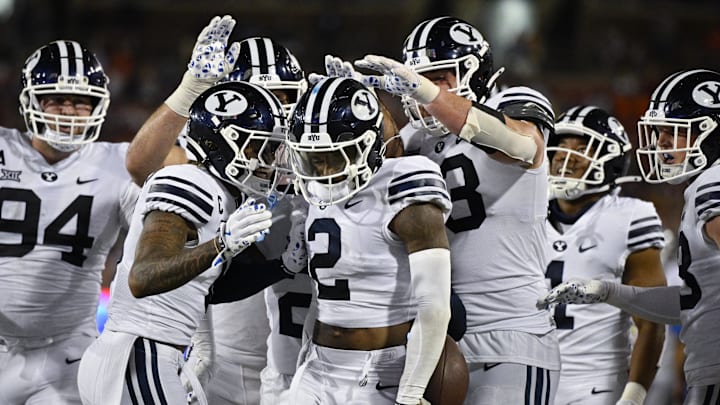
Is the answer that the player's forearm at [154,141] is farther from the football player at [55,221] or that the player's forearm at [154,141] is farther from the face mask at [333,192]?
the face mask at [333,192]

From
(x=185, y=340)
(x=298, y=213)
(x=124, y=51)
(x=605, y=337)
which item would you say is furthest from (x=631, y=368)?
(x=124, y=51)

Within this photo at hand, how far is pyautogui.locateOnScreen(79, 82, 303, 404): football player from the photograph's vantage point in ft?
11.3

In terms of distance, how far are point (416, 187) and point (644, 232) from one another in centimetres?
164

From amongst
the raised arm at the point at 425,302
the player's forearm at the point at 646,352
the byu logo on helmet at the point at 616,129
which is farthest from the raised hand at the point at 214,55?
the player's forearm at the point at 646,352

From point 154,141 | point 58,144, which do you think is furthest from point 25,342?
point 154,141

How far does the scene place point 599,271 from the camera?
469 cm

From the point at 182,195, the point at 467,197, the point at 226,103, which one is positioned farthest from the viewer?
the point at 467,197

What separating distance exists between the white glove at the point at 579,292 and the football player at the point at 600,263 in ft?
1.46

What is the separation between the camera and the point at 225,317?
14.6 feet

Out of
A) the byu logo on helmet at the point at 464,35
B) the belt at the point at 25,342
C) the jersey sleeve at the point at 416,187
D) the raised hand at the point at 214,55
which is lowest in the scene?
the belt at the point at 25,342

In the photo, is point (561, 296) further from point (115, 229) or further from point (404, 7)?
point (404, 7)

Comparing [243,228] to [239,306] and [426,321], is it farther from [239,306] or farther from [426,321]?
[239,306]

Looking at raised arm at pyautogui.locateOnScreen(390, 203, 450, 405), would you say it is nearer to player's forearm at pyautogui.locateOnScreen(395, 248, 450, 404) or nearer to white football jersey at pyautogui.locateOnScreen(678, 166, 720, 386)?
player's forearm at pyautogui.locateOnScreen(395, 248, 450, 404)

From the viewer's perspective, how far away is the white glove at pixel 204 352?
4465 millimetres
